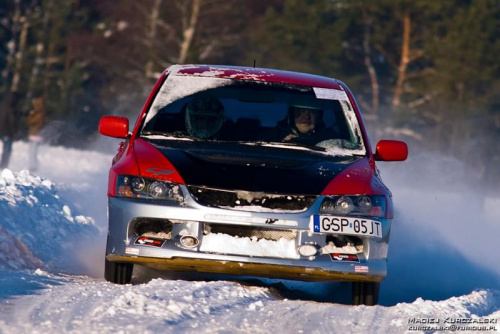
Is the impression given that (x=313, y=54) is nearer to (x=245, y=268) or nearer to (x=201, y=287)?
(x=245, y=268)

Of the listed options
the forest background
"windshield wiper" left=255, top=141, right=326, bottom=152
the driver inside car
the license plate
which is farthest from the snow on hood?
the forest background

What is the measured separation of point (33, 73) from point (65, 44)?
3.90m

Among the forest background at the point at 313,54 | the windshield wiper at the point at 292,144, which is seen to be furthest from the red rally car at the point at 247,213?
the forest background at the point at 313,54

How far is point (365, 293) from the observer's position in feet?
23.5

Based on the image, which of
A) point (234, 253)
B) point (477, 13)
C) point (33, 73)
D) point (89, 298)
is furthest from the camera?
point (33, 73)

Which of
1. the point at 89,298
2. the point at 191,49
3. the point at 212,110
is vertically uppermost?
the point at 191,49

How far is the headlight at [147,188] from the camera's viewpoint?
6.71 meters

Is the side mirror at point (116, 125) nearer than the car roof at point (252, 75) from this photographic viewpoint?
Yes

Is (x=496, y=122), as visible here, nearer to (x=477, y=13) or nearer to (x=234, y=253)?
(x=477, y=13)

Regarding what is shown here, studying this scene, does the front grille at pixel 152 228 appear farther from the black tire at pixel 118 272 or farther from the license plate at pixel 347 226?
the license plate at pixel 347 226

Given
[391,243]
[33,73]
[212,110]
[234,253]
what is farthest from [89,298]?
[33,73]

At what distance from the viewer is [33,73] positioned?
2073 inches

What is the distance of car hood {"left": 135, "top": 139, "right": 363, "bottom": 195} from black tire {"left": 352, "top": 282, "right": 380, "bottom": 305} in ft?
2.36

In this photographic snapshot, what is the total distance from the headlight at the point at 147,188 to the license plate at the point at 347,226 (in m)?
0.81
